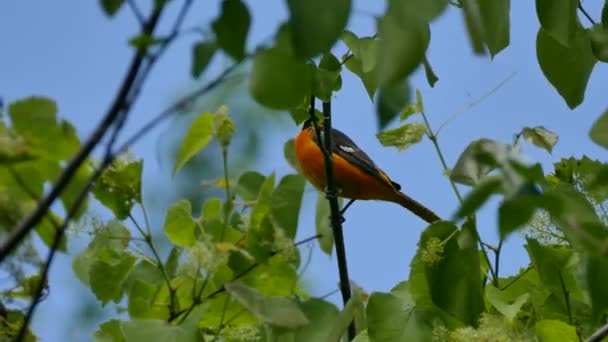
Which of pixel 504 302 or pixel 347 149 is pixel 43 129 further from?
pixel 347 149

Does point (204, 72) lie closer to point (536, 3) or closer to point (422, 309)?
point (536, 3)

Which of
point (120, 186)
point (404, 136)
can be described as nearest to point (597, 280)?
point (120, 186)

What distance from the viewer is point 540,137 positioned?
144 cm

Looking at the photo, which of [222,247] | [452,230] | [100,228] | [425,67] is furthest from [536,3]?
[100,228]

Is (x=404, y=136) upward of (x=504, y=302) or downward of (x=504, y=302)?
upward

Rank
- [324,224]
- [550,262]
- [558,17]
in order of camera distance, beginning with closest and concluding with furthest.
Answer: [558,17] < [550,262] < [324,224]

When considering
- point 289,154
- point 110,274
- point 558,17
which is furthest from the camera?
point 289,154

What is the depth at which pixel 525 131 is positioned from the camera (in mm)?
1448

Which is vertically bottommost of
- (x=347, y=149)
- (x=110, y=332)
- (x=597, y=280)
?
(x=597, y=280)

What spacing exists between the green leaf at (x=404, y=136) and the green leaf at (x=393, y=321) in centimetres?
27

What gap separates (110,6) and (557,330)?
0.94 metres

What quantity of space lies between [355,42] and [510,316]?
43 centimetres

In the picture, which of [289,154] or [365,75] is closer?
[365,75]

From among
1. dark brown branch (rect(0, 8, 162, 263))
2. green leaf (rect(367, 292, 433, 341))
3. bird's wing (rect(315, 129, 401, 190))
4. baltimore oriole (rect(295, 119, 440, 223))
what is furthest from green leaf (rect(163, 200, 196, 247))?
bird's wing (rect(315, 129, 401, 190))
